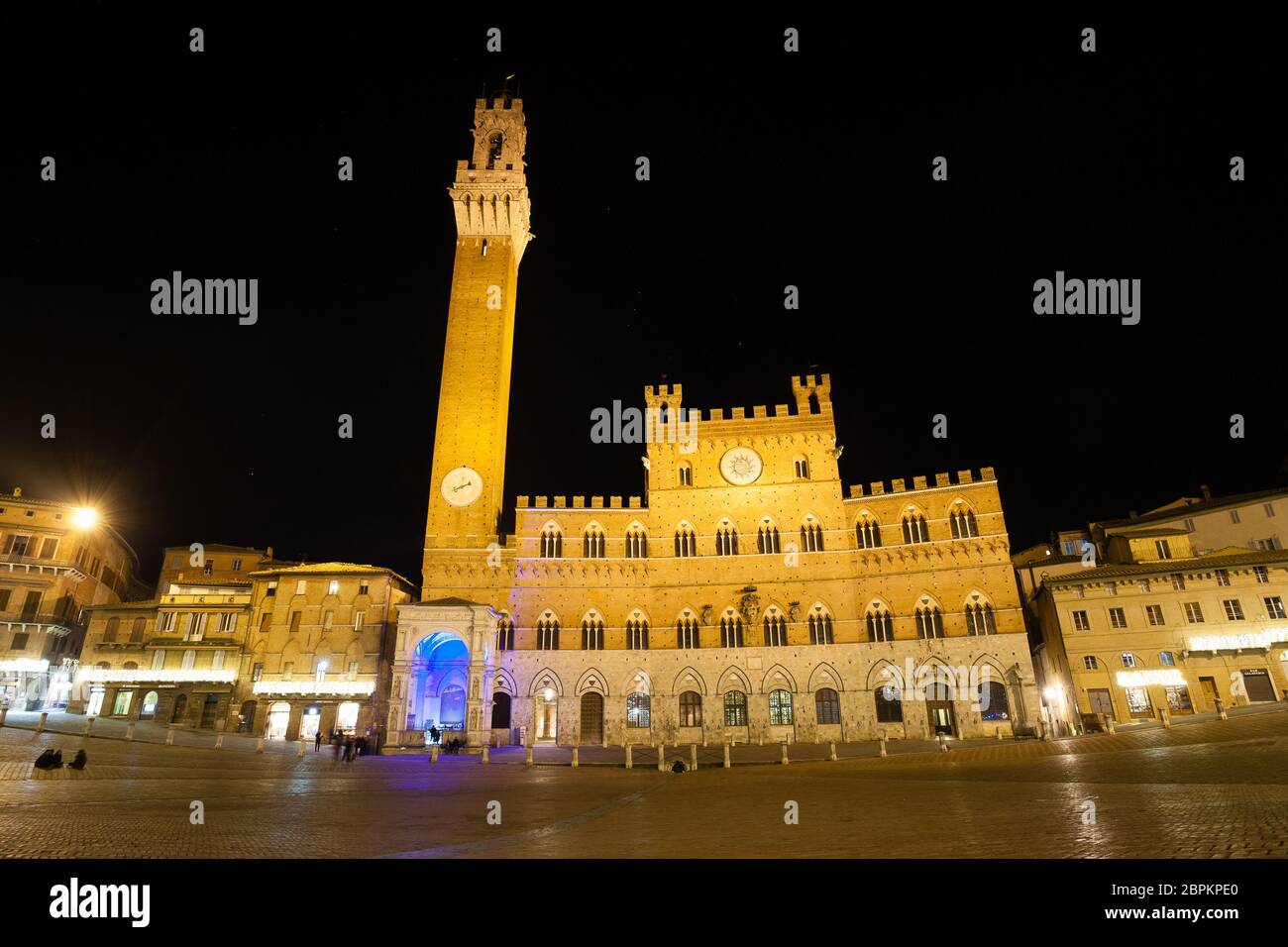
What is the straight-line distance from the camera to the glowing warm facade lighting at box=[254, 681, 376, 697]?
35.0m

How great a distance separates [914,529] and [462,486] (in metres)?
26.4

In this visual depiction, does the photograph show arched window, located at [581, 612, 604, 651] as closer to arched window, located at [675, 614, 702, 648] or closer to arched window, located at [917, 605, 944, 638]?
arched window, located at [675, 614, 702, 648]

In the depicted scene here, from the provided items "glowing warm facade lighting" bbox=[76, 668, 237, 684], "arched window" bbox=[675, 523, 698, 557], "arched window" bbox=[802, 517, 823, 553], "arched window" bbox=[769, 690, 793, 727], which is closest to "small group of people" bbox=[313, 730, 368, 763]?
"glowing warm facade lighting" bbox=[76, 668, 237, 684]

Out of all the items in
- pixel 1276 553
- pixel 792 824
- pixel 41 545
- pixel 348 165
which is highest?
pixel 348 165

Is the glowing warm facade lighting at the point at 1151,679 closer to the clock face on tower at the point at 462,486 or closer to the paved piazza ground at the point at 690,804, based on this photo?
the paved piazza ground at the point at 690,804

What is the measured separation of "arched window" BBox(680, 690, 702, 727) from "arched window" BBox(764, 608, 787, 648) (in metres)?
4.92

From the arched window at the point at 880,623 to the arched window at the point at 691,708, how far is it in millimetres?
10129

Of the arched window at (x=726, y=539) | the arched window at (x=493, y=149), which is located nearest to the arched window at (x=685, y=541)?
the arched window at (x=726, y=539)

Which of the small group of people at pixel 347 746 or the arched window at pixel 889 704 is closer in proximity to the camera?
the small group of people at pixel 347 746

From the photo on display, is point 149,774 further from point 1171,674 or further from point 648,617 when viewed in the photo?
point 1171,674

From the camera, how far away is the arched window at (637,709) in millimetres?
35103
